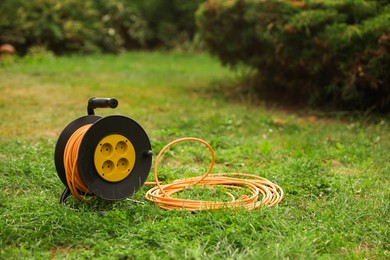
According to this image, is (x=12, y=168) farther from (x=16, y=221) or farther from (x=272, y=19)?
(x=272, y=19)

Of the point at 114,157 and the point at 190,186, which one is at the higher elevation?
the point at 114,157

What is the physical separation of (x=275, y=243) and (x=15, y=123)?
3.79m

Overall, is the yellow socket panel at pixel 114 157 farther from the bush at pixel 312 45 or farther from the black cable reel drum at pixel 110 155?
the bush at pixel 312 45

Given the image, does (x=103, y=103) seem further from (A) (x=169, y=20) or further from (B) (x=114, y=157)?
(A) (x=169, y=20)

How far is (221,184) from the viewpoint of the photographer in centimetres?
397

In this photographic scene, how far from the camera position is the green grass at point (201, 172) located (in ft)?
9.30

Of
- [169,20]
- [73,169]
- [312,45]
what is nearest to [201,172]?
[73,169]

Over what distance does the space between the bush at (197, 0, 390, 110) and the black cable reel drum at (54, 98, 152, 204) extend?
331 cm

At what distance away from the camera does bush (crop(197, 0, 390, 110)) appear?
5840mm

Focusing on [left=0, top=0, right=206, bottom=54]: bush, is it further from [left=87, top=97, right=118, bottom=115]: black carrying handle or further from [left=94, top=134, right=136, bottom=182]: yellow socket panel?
[left=94, top=134, right=136, bottom=182]: yellow socket panel

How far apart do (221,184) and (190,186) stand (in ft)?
0.85

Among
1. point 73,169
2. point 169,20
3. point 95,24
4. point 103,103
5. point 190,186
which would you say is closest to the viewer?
point 73,169

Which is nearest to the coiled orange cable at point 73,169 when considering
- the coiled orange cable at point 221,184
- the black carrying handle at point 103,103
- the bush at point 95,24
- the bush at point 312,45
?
the black carrying handle at point 103,103

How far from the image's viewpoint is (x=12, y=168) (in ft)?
13.1
